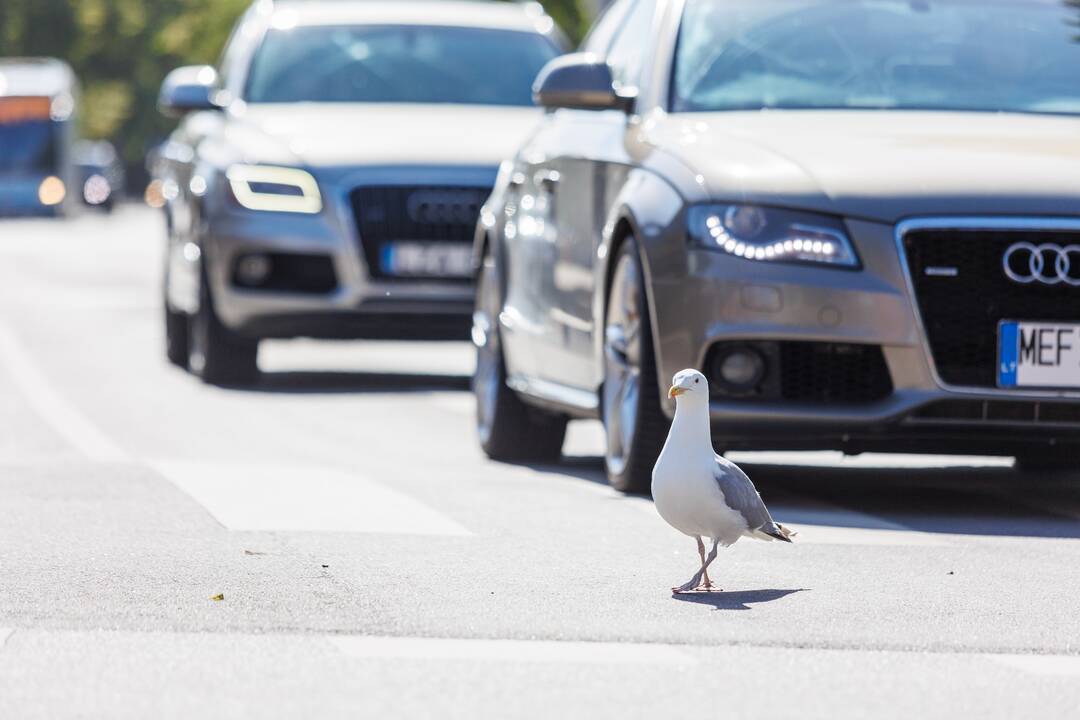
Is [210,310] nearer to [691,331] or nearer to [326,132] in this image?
[326,132]

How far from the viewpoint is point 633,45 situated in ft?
32.3

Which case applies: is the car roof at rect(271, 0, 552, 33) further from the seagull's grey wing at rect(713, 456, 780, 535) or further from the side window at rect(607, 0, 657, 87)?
the seagull's grey wing at rect(713, 456, 780, 535)

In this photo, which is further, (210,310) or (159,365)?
(159,365)

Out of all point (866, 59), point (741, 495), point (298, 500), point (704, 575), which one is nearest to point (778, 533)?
point (741, 495)

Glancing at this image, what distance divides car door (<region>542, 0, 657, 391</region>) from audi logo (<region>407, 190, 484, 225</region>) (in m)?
4.25

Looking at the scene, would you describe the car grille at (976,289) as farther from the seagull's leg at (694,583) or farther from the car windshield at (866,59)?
the seagull's leg at (694,583)

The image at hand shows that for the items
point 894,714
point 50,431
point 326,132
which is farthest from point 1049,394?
point 326,132

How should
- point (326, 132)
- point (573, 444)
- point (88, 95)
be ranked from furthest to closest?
point (88, 95)
point (326, 132)
point (573, 444)

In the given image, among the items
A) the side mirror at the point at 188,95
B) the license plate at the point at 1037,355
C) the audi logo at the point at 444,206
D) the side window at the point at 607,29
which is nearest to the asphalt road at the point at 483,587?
the license plate at the point at 1037,355

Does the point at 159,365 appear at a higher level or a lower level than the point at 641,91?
lower

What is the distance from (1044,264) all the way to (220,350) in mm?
7284

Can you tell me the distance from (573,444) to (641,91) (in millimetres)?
2641

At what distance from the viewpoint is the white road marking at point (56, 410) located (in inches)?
439

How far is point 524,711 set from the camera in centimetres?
502
